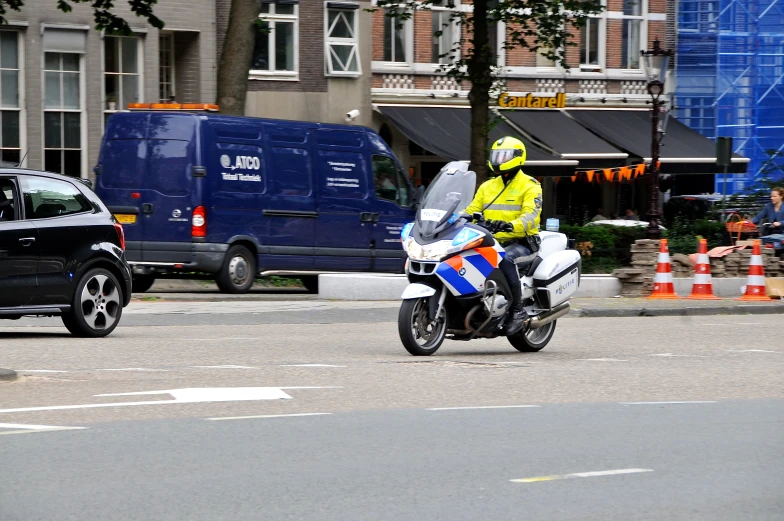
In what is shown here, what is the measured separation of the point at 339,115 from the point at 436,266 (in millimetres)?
25088

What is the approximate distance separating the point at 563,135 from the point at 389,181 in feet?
51.2

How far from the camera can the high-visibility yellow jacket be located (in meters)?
12.8

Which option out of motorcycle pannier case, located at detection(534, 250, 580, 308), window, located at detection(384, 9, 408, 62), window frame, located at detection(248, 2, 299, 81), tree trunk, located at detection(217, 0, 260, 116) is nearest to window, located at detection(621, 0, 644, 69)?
window, located at detection(384, 9, 408, 62)

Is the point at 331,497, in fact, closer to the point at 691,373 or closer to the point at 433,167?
the point at 691,373

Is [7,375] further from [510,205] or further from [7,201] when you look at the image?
[510,205]

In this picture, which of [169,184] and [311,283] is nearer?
[169,184]

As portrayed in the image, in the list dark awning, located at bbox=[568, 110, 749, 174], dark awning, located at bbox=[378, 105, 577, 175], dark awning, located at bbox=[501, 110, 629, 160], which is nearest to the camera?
dark awning, located at bbox=[378, 105, 577, 175]

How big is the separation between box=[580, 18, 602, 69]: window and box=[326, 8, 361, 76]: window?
26.3 ft

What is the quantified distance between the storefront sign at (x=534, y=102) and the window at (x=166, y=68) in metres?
9.37

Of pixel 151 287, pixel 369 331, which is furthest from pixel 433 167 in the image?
pixel 369 331

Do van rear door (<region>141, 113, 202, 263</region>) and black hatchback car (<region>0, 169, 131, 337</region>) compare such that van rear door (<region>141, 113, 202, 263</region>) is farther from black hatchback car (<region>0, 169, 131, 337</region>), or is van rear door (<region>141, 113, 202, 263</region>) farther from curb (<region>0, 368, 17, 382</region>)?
curb (<region>0, 368, 17, 382</region>)

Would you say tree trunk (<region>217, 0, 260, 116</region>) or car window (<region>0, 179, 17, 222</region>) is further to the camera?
tree trunk (<region>217, 0, 260, 116</region>)

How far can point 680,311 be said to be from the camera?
66.2 ft

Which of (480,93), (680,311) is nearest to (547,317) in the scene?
(680,311)
